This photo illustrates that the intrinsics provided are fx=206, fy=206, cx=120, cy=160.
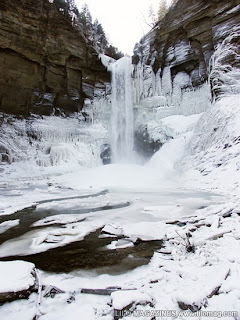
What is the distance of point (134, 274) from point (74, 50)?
23.2 m

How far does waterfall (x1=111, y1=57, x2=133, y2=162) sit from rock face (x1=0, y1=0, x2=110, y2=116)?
1914 millimetres

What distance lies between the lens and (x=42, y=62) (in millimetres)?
19812

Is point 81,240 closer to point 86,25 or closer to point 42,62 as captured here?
point 42,62

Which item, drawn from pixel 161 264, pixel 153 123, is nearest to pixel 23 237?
Result: pixel 161 264

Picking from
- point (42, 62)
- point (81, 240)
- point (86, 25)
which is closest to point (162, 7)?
point (86, 25)

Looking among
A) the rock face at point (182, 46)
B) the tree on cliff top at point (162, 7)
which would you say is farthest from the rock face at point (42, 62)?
the tree on cliff top at point (162, 7)

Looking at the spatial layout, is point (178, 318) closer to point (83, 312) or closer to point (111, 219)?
point (83, 312)

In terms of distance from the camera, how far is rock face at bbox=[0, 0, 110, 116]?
17.7 metres

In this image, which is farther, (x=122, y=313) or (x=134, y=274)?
(x=134, y=274)

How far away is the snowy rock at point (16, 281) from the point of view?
1490 millimetres

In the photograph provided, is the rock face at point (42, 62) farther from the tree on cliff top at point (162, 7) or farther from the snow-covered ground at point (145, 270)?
the snow-covered ground at point (145, 270)

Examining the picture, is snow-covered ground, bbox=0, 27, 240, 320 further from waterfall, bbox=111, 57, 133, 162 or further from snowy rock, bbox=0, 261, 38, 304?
waterfall, bbox=111, 57, 133, 162

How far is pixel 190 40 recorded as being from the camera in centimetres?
1934

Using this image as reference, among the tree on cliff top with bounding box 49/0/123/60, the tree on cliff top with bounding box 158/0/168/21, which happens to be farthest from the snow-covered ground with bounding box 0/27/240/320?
the tree on cliff top with bounding box 158/0/168/21
